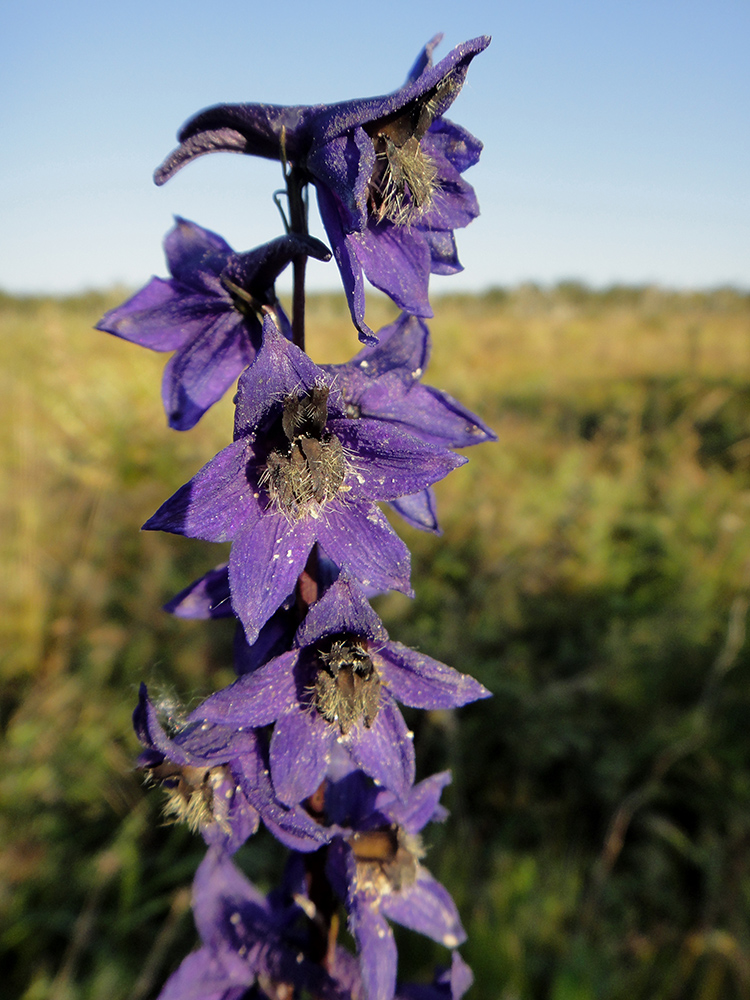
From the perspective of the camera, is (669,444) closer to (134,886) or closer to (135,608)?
(135,608)

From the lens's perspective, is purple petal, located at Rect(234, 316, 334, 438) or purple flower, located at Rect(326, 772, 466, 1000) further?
purple flower, located at Rect(326, 772, 466, 1000)

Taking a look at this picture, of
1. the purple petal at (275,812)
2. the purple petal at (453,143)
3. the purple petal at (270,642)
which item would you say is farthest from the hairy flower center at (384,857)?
the purple petal at (453,143)

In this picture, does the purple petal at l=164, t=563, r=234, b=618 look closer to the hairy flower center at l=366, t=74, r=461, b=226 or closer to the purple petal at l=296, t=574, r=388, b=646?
the purple petal at l=296, t=574, r=388, b=646

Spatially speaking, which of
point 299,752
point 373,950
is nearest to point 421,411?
point 299,752

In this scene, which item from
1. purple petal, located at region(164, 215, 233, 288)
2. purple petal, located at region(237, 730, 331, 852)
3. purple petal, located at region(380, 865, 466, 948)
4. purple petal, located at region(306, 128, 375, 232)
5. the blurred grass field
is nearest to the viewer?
purple petal, located at region(306, 128, 375, 232)

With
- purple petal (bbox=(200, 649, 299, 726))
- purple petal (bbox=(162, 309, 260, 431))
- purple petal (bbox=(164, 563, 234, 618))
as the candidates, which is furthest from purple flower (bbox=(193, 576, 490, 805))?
purple petal (bbox=(162, 309, 260, 431))

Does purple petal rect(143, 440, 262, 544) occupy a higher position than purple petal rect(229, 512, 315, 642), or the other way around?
purple petal rect(143, 440, 262, 544)
